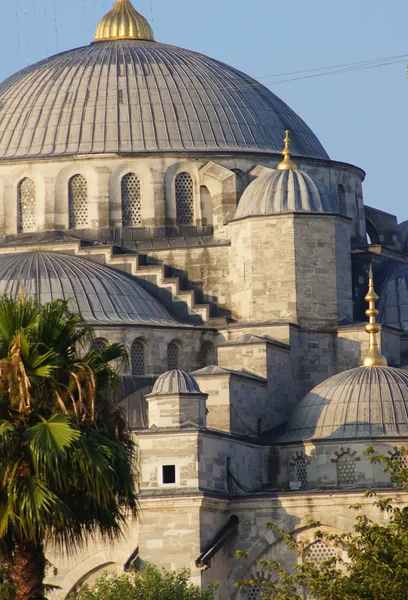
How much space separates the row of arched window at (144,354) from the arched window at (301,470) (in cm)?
588

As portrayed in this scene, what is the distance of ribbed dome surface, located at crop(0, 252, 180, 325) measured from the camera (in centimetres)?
6438

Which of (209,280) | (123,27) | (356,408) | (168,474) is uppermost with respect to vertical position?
(123,27)

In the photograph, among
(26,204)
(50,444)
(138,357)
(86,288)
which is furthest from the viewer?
(26,204)

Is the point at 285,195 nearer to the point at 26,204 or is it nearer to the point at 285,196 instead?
the point at 285,196

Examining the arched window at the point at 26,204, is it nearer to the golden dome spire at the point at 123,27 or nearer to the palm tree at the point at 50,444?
the golden dome spire at the point at 123,27

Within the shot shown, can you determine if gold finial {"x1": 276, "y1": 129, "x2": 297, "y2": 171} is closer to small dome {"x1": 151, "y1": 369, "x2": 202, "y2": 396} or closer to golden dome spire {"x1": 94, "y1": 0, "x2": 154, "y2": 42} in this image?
golden dome spire {"x1": 94, "y1": 0, "x2": 154, "y2": 42}

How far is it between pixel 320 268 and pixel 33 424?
29761mm

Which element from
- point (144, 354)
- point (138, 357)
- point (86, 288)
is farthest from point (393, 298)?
point (86, 288)

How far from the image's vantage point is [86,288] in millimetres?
65188

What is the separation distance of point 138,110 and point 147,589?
25.1m

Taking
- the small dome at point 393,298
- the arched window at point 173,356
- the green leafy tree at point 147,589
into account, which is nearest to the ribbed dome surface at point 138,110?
the small dome at point 393,298

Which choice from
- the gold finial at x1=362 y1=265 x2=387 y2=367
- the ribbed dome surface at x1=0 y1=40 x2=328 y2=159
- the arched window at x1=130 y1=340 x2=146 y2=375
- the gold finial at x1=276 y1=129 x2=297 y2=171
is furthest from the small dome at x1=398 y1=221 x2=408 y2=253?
the arched window at x1=130 y1=340 x2=146 y2=375

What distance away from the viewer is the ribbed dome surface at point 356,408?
196 ft

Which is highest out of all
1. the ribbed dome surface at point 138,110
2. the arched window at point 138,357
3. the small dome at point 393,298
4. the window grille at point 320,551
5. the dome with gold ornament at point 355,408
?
the ribbed dome surface at point 138,110
